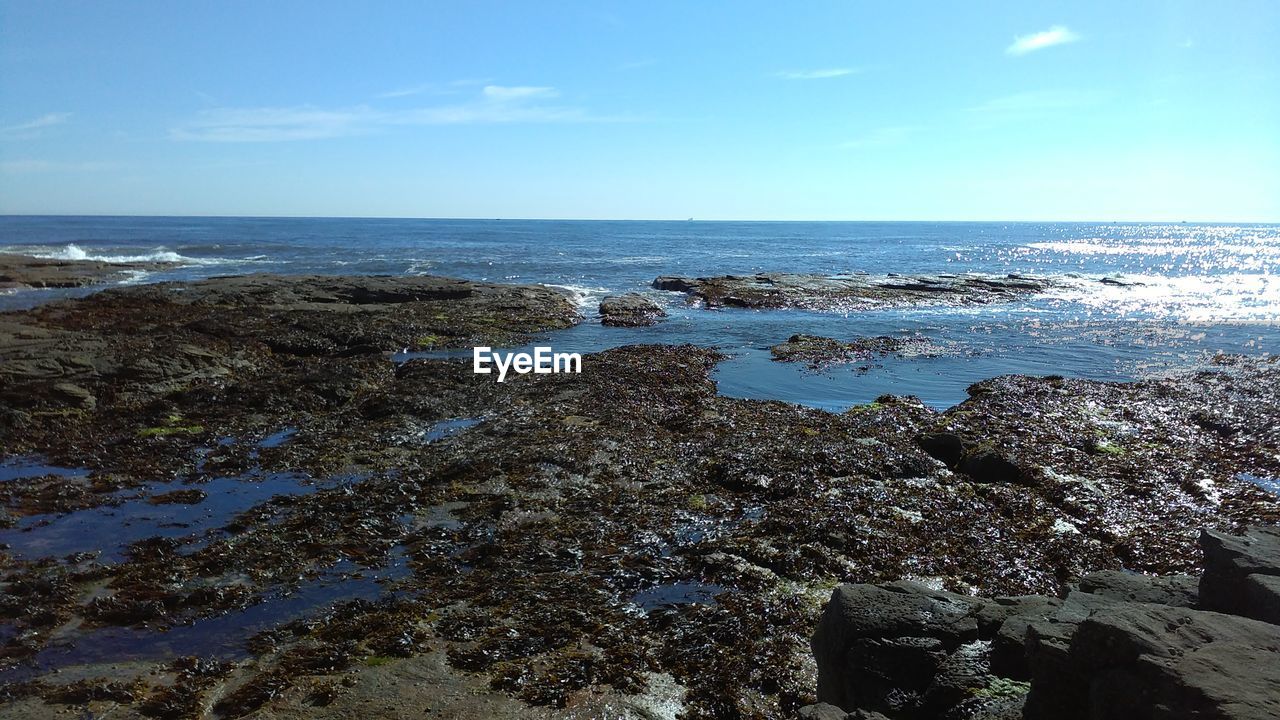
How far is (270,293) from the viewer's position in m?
32.8

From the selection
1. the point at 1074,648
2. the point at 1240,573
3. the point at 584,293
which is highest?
the point at 584,293

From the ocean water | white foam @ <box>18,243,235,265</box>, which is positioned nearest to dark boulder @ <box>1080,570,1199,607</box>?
the ocean water

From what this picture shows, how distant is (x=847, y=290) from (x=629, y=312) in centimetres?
1737

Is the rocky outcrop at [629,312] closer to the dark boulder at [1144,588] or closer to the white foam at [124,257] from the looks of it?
the dark boulder at [1144,588]

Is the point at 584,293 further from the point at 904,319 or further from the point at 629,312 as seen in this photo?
the point at 904,319

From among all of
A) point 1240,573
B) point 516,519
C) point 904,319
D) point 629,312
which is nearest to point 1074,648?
point 1240,573

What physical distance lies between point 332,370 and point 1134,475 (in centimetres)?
1841

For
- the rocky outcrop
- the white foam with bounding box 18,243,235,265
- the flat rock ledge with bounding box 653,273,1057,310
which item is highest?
the white foam with bounding box 18,243,235,265

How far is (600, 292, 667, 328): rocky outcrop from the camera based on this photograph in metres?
32.0

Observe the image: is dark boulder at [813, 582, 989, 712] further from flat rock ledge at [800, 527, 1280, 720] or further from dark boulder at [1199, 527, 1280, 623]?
dark boulder at [1199, 527, 1280, 623]

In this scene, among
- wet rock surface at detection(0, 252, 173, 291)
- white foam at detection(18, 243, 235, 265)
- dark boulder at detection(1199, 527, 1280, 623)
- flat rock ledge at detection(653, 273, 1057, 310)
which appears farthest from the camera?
white foam at detection(18, 243, 235, 265)

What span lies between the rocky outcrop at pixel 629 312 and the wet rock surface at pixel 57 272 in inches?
1228

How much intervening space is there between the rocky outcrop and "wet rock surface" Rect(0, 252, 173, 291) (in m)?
31.2

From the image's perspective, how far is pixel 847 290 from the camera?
1756 inches
